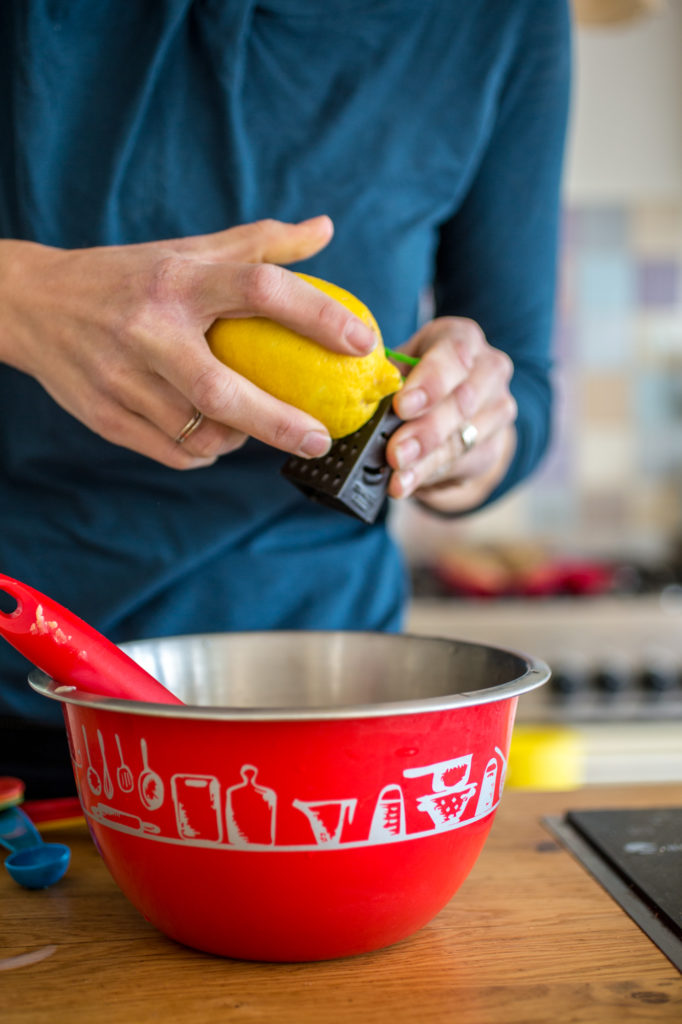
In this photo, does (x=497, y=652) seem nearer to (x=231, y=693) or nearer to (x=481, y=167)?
(x=231, y=693)

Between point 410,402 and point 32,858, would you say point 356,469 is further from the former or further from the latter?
point 32,858

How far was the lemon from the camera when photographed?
559mm

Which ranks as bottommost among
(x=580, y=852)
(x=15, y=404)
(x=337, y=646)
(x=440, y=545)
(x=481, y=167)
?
(x=440, y=545)

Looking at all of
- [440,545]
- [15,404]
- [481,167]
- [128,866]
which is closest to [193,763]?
[128,866]

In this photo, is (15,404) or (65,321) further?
(15,404)

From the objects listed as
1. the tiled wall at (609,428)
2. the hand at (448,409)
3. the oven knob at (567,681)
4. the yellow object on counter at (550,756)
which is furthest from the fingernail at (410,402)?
the tiled wall at (609,428)

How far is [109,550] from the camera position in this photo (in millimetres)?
748

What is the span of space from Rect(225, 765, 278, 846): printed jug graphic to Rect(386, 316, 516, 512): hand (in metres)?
0.26

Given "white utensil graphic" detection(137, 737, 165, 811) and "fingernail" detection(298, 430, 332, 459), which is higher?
"fingernail" detection(298, 430, 332, 459)

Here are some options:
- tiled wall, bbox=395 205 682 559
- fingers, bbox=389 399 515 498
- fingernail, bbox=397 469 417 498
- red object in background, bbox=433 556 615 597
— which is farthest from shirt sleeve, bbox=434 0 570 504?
tiled wall, bbox=395 205 682 559

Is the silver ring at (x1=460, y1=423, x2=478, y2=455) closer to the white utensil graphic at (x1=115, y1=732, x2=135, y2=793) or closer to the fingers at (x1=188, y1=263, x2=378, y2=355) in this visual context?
the fingers at (x1=188, y1=263, x2=378, y2=355)

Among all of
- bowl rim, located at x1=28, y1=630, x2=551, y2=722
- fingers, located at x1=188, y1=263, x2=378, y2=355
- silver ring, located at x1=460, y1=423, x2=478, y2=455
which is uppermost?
fingers, located at x1=188, y1=263, x2=378, y2=355

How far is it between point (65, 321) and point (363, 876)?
362 mm

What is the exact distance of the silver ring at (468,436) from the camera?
28.3 inches
